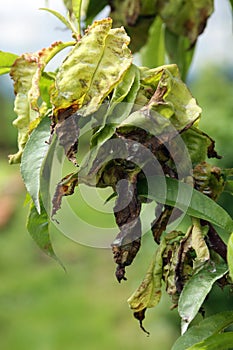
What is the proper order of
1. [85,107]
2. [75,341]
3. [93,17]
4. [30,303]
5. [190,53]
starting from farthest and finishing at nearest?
[30,303]
[75,341]
[190,53]
[93,17]
[85,107]

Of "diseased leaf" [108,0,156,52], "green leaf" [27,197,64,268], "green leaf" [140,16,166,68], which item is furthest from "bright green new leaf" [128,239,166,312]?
"green leaf" [140,16,166,68]

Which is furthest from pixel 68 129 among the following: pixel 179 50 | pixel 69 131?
pixel 179 50

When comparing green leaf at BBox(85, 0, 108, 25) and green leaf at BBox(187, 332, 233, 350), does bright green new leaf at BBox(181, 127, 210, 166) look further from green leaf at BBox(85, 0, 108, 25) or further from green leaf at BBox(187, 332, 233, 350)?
green leaf at BBox(85, 0, 108, 25)

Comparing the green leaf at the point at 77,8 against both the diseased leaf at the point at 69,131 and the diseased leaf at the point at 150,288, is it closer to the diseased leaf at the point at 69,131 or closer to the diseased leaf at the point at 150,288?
the diseased leaf at the point at 69,131

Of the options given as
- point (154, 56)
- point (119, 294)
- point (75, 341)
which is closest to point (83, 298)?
point (119, 294)

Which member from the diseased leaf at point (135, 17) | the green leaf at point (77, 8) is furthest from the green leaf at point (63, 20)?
the diseased leaf at point (135, 17)

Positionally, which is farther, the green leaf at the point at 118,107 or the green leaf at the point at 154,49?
the green leaf at the point at 154,49

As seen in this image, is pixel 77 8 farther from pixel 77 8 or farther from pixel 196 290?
pixel 196 290

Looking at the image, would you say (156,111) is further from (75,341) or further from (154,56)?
(75,341)
